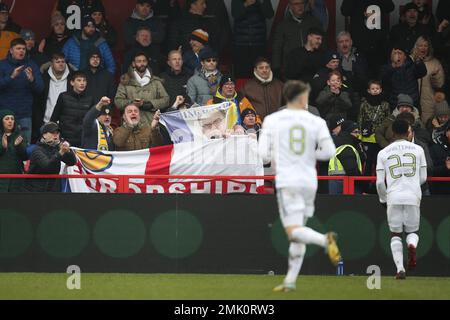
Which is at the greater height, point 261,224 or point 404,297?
point 261,224

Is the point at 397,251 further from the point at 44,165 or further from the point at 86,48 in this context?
the point at 86,48

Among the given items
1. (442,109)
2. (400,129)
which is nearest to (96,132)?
(400,129)

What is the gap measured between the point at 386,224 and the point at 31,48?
7.04 meters

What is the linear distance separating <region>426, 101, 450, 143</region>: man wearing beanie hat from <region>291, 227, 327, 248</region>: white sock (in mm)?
6924

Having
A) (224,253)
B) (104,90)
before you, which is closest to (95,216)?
(224,253)

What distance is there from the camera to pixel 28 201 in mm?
15484

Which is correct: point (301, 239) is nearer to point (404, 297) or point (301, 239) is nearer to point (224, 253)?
point (404, 297)

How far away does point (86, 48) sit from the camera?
18703 mm

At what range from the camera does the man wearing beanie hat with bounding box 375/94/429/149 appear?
16.9 metres

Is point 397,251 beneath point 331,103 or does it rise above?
beneath

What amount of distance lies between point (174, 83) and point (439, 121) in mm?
4385

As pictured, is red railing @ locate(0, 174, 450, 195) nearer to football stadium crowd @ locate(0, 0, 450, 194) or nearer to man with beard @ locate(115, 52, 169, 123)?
football stadium crowd @ locate(0, 0, 450, 194)

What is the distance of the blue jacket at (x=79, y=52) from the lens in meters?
18.7

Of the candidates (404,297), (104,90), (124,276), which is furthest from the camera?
(104,90)
